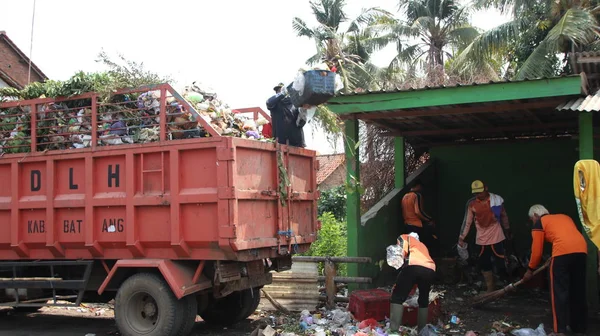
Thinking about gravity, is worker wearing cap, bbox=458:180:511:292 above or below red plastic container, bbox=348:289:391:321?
above

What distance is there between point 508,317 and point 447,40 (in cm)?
1983

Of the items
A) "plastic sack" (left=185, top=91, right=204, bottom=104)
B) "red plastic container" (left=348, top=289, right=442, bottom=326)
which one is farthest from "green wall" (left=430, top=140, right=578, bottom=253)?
"plastic sack" (left=185, top=91, right=204, bottom=104)

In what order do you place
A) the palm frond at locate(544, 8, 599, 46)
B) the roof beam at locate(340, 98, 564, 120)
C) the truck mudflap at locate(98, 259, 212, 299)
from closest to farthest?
the truck mudflap at locate(98, 259, 212, 299)
the roof beam at locate(340, 98, 564, 120)
the palm frond at locate(544, 8, 599, 46)

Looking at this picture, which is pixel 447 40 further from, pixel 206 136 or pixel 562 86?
pixel 206 136

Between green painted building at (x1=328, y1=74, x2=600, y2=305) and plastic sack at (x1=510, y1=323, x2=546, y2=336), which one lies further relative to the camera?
green painted building at (x1=328, y1=74, x2=600, y2=305)

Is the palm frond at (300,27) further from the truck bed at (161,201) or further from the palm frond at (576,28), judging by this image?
the truck bed at (161,201)

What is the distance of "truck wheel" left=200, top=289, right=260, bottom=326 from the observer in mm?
7098

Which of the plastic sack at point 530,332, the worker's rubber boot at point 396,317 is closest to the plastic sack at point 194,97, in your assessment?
the worker's rubber boot at point 396,317

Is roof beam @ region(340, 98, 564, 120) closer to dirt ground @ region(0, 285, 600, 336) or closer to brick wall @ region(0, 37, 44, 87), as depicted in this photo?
dirt ground @ region(0, 285, 600, 336)

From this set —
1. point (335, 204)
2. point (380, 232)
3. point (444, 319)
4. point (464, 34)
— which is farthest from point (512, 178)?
point (464, 34)

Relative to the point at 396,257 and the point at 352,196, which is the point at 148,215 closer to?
the point at 396,257

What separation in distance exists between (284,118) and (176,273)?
233 cm

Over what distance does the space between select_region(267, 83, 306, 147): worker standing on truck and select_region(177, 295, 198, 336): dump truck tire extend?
2.19m

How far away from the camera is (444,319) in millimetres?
7062
